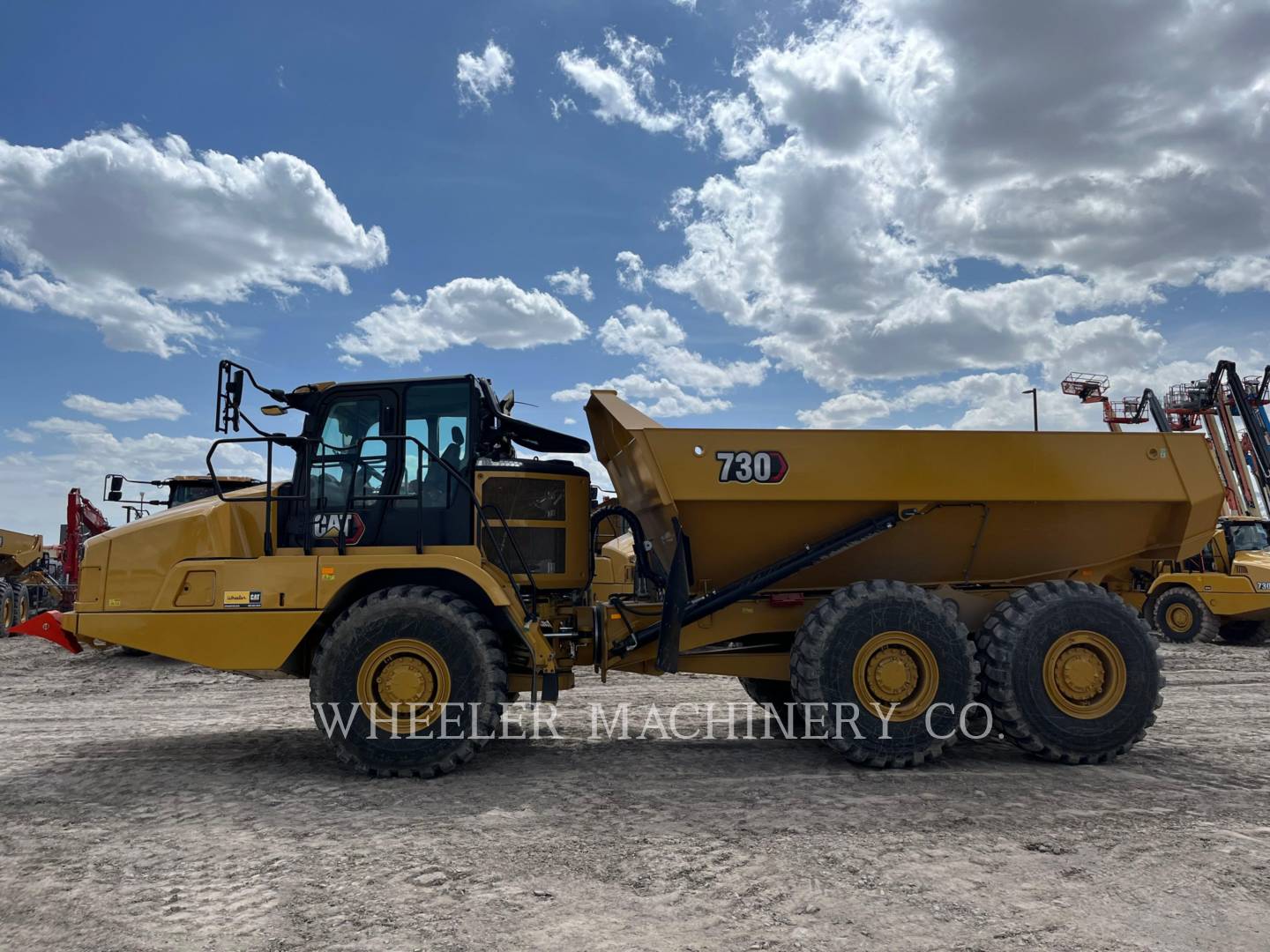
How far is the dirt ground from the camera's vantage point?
10.9 feet

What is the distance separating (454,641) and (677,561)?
1616 millimetres

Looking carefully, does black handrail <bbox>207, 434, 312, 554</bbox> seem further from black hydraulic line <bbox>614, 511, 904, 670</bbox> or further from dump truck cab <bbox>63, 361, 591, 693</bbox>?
black hydraulic line <bbox>614, 511, 904, 670</bbox>

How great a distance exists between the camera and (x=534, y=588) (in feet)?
20.4

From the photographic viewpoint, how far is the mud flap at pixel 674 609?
6.00 meters

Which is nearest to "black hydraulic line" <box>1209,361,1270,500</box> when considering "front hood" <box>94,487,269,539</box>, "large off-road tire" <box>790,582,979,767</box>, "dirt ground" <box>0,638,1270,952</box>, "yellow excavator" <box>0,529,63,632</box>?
"dirt ground" <box>0,638,1270,952</box>

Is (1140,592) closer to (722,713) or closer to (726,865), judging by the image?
(722,713)

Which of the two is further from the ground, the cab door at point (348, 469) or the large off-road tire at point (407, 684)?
the cab door at point (348, 469)

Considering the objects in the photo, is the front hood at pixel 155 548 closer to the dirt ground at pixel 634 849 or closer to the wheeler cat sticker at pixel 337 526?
the wheeler cat sticker at pixel 337 526

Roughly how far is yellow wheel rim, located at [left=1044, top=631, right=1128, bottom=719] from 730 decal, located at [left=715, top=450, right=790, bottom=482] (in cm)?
223

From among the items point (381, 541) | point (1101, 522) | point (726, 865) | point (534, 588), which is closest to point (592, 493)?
point (534, 588)

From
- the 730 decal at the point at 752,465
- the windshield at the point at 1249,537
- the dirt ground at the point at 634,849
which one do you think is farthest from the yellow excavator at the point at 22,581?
the windshield at the point at 1249,537

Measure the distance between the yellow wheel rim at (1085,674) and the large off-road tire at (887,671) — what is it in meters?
0.59

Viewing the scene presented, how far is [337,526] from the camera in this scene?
19.3 feet

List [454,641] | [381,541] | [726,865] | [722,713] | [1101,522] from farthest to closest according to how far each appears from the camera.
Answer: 1. [722,713]
2. [1101,522]
3. [381,541]
4. [454,641]
5. [726,865]
